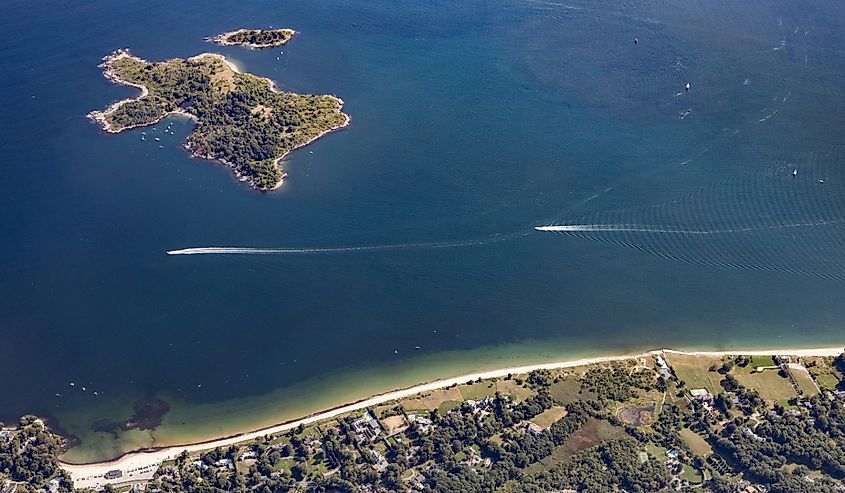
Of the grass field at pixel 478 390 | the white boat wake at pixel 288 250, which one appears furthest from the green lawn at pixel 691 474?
the white boat wake at pixel 288 250

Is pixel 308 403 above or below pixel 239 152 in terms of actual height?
below

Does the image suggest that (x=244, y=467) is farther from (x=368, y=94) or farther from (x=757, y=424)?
(x=368, y=94)

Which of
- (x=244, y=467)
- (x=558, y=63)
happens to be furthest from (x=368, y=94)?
(x=244, y=467)

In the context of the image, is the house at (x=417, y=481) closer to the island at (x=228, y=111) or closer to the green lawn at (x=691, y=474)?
the green lawn at (x=691, y=474)

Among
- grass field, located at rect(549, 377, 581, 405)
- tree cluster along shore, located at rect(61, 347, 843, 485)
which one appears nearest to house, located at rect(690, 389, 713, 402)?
tree cluster along shore, located at rect(61, 347, 843, 485)

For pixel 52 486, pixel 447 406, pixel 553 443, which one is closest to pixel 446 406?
pixel 447 406

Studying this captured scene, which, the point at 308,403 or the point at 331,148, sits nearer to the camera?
the point at 308,403

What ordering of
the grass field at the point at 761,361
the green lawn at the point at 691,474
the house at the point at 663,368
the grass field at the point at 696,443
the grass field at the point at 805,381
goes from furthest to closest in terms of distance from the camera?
the grass field at the point at 761,361
the house at the point at 663,368
the grass field at the point at 805,381
the grass field at the point at 696,443
the green lawn at the point at 691,474
